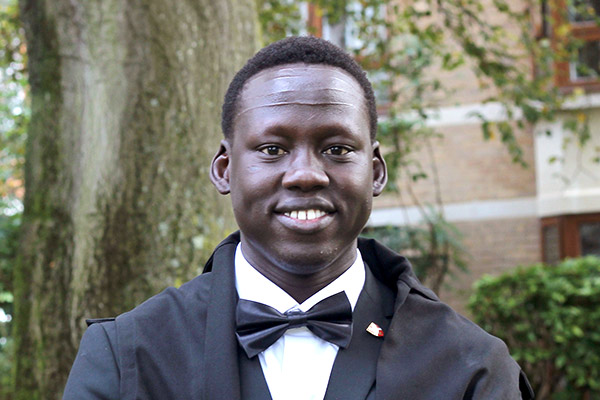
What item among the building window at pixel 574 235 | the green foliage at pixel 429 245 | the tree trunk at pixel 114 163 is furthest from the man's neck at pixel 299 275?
the building window at pixel 574 235

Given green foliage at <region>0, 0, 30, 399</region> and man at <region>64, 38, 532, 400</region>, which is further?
green foliage at <region>0, 0, 30, 399</region>

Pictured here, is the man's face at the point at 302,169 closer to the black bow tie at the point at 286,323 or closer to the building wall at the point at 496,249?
the black bow tie at the point at 286,323

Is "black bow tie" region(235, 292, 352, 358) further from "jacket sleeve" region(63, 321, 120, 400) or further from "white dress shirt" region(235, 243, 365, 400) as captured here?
"jacket sleeve" region(63, 321, 120, 400)

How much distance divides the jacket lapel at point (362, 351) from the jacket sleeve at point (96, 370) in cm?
55

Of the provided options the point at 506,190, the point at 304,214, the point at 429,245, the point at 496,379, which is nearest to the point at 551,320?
the point at 429,245

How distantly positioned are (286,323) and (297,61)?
741 mm

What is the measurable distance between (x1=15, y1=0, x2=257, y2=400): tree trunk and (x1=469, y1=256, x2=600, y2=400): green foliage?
16.1ft

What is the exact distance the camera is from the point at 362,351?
2121 millimetres

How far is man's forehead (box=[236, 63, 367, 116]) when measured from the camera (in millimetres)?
2137

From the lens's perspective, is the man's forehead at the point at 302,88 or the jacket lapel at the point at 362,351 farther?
the man's forehead at the point at 302,88

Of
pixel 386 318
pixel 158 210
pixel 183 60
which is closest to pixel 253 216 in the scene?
pixel 386 318

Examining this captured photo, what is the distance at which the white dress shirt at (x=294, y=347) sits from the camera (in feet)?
6.77

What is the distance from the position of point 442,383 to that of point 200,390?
2.04 feet

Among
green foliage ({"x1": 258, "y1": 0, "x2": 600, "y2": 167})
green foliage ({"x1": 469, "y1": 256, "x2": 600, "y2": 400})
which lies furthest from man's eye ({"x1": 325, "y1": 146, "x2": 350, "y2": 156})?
green foliage ({"x1": 469, "y1": 256, "x2": 600, "y2": 400})
